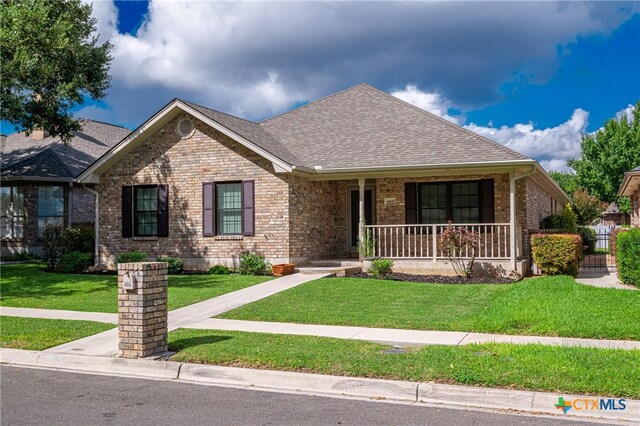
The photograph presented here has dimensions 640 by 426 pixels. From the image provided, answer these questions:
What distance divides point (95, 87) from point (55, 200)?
27.0ft

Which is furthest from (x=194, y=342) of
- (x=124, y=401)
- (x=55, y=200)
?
(x=55, y=200)

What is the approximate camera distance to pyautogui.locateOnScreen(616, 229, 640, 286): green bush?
14281 millimetres

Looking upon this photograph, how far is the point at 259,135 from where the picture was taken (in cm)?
1992

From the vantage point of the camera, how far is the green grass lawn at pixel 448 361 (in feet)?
21.2

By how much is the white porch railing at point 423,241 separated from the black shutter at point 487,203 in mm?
265

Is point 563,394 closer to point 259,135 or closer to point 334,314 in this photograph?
point 334,314

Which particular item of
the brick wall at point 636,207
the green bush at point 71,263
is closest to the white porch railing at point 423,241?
the green bush at point 71,263

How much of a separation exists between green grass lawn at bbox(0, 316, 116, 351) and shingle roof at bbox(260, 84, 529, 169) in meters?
9.45

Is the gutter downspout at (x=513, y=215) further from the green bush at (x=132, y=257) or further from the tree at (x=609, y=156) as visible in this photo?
the tree at (x=609, y=156)

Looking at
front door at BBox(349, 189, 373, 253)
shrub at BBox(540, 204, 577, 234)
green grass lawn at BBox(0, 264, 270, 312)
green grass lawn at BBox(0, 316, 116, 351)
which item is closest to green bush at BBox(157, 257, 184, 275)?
green grass lawn at BBox(0, 264, 270, 312)

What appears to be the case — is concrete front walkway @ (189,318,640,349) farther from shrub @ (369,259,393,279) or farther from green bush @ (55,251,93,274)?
green bush @ (55,251,93,274)

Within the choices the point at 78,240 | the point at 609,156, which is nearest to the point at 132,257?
the point at 78,240

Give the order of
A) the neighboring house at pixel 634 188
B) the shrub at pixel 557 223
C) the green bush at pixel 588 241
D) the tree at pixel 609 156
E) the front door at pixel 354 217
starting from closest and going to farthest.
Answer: the front door at pixel 354 217 < the neighboring house at pixel 634 188 < the shrub at pixel 557 223 < the green bush at pixel 588 241 < the tree at pixel 609 156

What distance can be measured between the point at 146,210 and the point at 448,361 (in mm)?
14544
